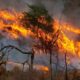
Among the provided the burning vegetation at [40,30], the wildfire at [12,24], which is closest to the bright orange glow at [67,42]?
the burning vegetation at [40,30]

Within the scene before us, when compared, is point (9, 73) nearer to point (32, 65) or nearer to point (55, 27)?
point (32, 65)

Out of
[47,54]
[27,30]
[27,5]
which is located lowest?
[47,54]

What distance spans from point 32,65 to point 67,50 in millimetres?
1200

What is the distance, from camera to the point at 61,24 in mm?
8500

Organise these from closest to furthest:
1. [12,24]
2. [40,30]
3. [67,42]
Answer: [12,24] < [40,30] < [67,42]

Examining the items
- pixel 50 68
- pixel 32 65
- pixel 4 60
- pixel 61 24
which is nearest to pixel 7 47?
pixel 4 60

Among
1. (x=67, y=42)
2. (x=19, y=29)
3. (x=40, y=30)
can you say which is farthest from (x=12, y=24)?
(x=67, y=42)

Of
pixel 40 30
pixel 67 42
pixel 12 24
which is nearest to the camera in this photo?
pixel 12 24

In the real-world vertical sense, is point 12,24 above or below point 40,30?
above

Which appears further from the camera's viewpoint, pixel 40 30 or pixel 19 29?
pixel 40 30

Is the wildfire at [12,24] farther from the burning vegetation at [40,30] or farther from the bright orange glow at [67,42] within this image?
the bright orange glow at [67,42]

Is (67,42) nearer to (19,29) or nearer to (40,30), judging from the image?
(40,30)

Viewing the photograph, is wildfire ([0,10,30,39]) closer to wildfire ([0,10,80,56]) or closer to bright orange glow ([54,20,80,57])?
wildfire ([0,10,80,56])

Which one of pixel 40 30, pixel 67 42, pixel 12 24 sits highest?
pixel 12 24
